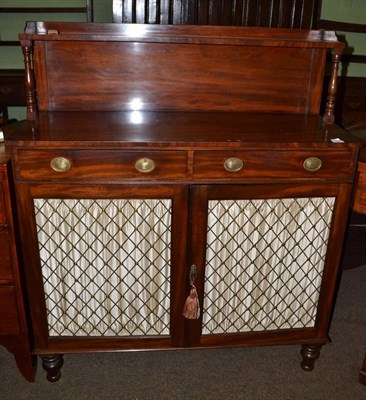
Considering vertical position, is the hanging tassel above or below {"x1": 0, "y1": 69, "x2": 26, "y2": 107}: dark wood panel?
below

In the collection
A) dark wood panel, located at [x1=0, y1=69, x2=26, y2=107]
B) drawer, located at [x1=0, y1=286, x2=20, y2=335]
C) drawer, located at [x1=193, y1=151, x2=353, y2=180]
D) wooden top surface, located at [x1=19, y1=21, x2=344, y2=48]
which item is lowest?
drawer, located at [x1=0, y1=286, x2=20, y2=335]

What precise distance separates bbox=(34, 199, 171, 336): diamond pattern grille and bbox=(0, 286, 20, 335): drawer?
11 cm

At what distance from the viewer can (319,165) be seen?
152cm

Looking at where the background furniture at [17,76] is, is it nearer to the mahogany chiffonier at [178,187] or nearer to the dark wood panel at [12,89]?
the dark wood panel at [12,89]

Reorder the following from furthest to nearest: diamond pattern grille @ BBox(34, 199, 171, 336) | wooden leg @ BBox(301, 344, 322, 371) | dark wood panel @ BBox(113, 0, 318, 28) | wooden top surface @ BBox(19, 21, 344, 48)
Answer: dark wood panel @ BBox(113, 0, 318, 28)
wooden leg @ BBox(301, 344, 322, 371)
wooden top surface @ BBox(19, 21, 344, 48)
diamond pattern grille @ BBox(34, 199, 171, 336)

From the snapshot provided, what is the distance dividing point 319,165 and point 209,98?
2.04 feet

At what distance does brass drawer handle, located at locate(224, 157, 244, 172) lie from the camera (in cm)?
148

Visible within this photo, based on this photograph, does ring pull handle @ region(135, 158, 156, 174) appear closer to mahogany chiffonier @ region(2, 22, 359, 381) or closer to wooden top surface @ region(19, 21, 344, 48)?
mahogany chiffonier @ region(2, 22, 359, 381)

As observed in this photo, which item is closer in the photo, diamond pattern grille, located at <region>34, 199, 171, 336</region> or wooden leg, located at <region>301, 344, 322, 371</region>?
diamond pattern grille, located at <region>34, 199, 171, 336</region>

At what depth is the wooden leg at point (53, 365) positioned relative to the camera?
1759 millimetres

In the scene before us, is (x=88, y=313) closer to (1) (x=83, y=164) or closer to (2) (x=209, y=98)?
→ (1) (x=83, y=164)

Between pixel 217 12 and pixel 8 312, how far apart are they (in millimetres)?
2367

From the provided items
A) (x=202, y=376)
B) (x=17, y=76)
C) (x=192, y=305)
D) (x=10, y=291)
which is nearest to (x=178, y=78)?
(x=192, y=305)

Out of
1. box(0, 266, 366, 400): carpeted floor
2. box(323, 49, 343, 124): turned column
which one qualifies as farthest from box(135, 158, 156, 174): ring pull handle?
box(0, 266, 366, 400): carpeted floor
